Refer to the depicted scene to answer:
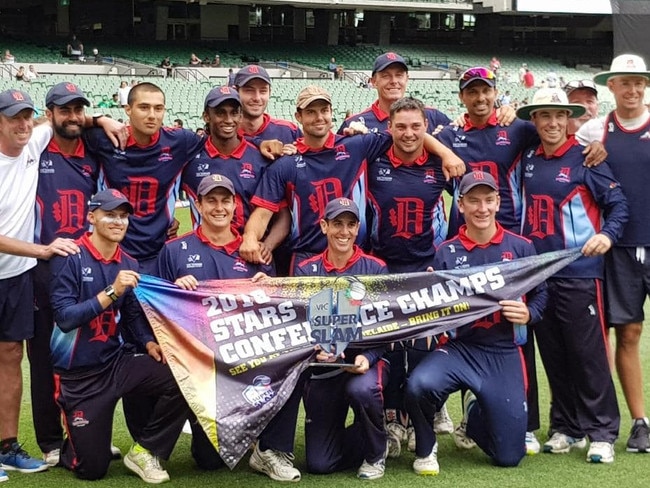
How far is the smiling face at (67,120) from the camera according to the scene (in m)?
6.05

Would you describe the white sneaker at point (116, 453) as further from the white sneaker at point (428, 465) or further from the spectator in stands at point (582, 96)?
the spectator in stands at point (582, 96)

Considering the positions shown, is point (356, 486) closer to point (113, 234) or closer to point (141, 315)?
point (141, 315)

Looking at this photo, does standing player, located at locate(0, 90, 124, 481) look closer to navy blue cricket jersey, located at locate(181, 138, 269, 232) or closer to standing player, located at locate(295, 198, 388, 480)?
navy blue cricket jersey, located at locate(181, 138, 269, 232)

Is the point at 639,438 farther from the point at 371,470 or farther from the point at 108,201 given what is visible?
the point at 108,201

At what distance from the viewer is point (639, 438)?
5.99 m

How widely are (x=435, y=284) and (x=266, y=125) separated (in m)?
1.91

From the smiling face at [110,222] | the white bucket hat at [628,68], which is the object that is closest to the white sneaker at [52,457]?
the smiling face at [110,222]

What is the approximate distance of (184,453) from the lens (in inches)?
247

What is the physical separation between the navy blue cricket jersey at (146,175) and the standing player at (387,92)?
129 centimetres

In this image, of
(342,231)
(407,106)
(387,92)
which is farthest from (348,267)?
(387,92)

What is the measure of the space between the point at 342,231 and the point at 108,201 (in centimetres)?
144

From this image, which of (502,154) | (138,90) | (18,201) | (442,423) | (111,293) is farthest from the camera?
(442,423)

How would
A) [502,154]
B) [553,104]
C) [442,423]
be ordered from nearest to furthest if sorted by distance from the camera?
1. [553,104]
2. [502,154]
3. [442,423]

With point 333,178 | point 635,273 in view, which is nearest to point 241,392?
point 333,178
